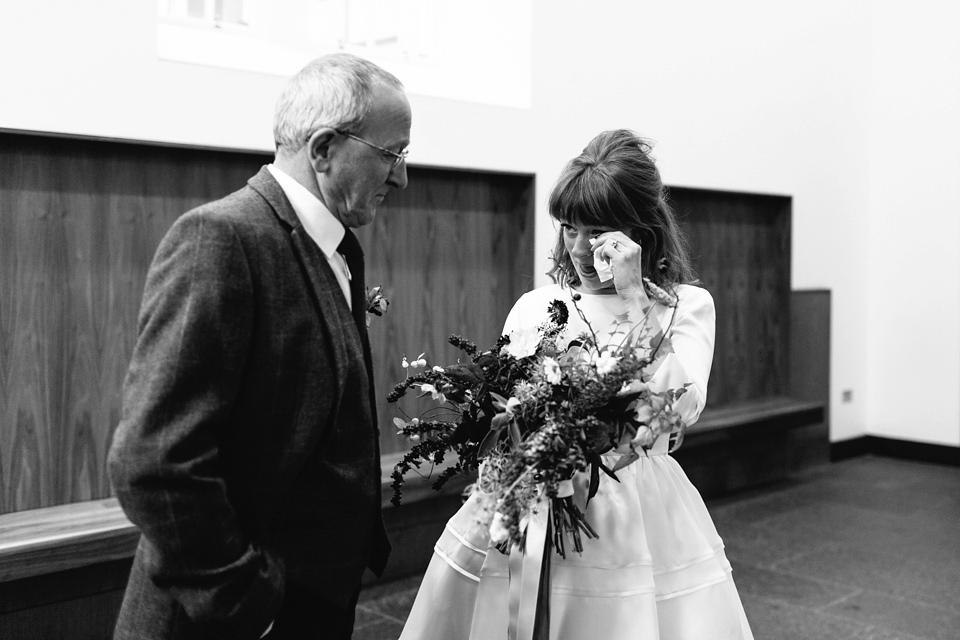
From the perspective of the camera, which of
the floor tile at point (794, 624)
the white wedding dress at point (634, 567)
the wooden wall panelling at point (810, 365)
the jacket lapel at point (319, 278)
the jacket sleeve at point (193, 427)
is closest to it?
the jacket sleeve at point (193, 427)

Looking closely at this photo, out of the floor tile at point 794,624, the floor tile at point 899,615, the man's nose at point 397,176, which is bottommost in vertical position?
the floor tile at point 794,624

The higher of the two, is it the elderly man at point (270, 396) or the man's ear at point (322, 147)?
the man's ear at point (322, 147)

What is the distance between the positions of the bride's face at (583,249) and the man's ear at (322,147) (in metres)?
0.86

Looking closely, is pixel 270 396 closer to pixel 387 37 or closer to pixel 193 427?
pixel 193 427

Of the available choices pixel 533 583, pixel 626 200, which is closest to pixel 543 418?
pixel 533 583

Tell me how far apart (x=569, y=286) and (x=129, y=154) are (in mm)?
2196

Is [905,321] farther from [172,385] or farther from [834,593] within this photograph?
[172,385]

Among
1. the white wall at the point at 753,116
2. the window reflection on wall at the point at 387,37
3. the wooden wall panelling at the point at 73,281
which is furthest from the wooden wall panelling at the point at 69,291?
the window reflection on wall at the point at 387,37

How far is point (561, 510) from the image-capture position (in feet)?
6.45

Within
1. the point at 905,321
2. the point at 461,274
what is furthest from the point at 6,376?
the point at 905,321

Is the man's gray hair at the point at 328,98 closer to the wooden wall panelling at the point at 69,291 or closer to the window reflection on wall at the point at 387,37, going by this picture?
the wooden wall panelling at the point at 69,291

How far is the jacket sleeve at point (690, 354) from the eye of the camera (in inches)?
83.7

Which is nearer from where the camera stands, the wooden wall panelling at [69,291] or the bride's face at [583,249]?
the bride's face at [583,249]

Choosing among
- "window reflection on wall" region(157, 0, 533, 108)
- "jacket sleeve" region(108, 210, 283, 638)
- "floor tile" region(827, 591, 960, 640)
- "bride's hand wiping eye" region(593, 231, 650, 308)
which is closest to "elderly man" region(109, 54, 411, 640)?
"jacket sleeve" region(108, 210, 283, 638)
